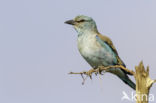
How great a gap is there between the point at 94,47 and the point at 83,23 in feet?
2.69

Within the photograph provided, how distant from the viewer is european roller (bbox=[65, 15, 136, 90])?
363 inches

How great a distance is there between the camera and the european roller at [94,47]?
9.23 meters

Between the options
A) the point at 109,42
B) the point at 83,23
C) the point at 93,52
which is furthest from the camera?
the point at 83,23

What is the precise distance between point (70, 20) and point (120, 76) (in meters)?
1.57

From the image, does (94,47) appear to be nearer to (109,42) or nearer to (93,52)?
(93,52)

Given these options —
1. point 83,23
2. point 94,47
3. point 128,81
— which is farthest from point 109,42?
point 128,81

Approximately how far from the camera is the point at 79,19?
9938 millimetres

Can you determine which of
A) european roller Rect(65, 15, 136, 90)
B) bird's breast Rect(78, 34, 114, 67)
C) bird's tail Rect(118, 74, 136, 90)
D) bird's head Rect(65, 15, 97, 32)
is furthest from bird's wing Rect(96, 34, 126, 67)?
bird's tail Rect(118, 74, 136, 90)

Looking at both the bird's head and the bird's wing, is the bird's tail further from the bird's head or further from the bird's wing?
the bird's head

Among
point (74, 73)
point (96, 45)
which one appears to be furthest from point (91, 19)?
point (74, 73)

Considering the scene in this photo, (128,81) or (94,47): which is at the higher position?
(94,47)

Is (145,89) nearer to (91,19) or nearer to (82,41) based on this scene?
(82,41)

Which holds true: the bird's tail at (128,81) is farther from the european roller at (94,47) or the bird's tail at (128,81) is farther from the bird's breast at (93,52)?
the bird's breast at (93,52)

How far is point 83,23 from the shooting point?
984 cm
